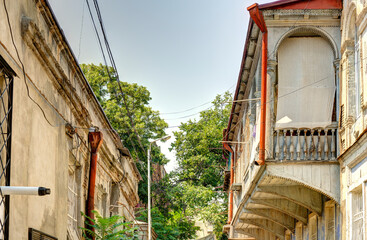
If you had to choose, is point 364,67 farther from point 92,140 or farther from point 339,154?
point 92,140

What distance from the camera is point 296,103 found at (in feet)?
51.3

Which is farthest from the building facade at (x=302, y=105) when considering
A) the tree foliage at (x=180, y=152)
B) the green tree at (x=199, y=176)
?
the green tree at (x=199, y=176)

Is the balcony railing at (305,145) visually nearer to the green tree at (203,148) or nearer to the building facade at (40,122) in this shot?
the building facade at (40,122)

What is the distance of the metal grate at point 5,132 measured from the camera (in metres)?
9.62

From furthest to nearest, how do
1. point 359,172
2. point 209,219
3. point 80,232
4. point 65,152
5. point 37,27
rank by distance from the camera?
point 209,219, point 80,232, point 65,152, point 359,172, point 37,27

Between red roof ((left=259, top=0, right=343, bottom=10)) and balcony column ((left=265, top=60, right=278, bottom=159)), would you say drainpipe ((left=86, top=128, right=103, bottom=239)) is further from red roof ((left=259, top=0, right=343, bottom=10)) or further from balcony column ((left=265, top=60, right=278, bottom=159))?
red roof ((left=259, top=0, right=343, bottom=10))

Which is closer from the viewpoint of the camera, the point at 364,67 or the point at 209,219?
the point at 364,67

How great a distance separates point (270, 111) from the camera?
15.4 metres

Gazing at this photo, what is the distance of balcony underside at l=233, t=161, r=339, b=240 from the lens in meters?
14.8

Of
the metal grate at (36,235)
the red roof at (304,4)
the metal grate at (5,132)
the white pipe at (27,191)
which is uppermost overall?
the red roof at (304,4)

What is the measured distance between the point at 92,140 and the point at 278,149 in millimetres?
5242

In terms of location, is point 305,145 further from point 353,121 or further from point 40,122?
point 40,122

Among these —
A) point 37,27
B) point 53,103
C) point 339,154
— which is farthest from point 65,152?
point 339,154

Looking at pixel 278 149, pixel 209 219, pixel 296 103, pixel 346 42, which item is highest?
pixel 346 42
